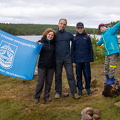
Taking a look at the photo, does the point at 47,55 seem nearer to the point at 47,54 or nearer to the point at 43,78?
the point at 47,54

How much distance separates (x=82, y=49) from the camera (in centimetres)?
543

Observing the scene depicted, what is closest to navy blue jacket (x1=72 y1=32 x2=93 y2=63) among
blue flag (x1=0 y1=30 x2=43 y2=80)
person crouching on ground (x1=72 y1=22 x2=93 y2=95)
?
person crouching on ground (x1=72 y1=22 x2=93 y2=95)

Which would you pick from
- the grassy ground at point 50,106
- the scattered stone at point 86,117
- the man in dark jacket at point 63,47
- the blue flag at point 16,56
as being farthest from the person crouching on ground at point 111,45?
the blue flag at point 16,56

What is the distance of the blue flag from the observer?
546 centimetres

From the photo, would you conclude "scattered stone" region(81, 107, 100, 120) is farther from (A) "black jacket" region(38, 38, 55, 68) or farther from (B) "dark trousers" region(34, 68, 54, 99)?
(A) "black jacket" region(38, 38, 55, 68)

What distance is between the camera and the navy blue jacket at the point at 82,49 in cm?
543

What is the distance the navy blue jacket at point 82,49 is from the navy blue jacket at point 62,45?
24 centimetres

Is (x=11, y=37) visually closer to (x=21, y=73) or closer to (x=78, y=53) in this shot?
(x=21, y=73)

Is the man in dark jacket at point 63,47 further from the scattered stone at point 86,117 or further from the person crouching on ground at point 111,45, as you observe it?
the scattered stone at point 86,117

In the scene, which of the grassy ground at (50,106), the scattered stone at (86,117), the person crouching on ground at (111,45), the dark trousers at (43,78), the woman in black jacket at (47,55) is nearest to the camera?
the scattered stone at (86,117)

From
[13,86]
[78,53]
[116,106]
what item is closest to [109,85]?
[116,106]

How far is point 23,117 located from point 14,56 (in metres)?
1.93

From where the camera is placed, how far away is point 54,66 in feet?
17.8

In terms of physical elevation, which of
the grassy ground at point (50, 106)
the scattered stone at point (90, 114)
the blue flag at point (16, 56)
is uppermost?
the blue flag at point (16, 56)
